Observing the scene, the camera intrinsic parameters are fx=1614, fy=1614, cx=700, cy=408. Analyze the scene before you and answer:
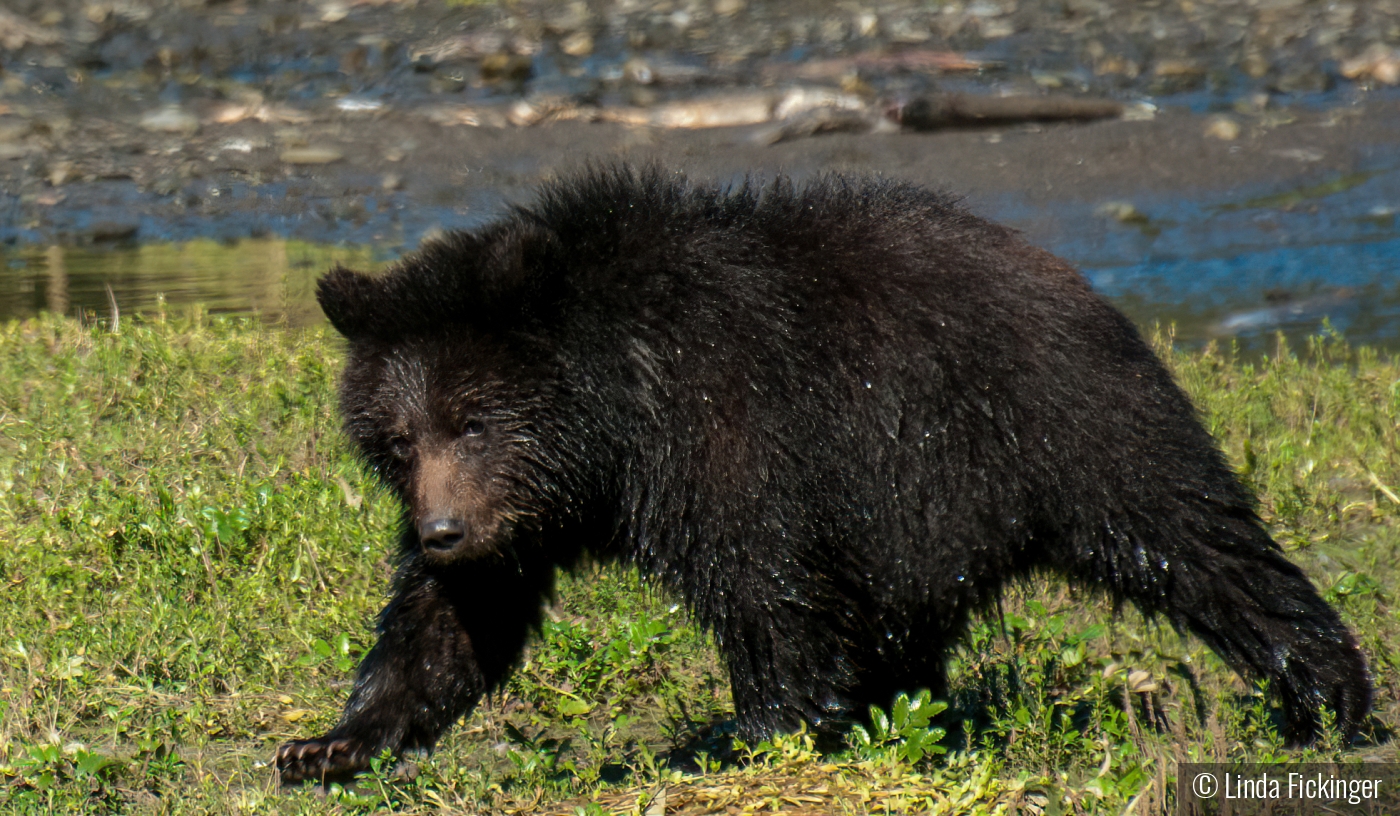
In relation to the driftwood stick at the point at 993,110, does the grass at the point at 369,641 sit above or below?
below

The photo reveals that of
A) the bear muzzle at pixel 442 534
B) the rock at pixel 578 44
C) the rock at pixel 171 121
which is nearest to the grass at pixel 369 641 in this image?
the bear muzzle at pixel 442 534

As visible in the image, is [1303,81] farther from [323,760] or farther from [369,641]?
[323,760]

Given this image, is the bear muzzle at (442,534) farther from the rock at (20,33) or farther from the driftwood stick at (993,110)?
the rock at (20,33)

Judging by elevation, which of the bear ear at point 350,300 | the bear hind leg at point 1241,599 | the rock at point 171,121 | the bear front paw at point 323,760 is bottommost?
the bear front paw at point 323,760

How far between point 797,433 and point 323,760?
1.90 meters

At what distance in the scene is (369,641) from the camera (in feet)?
20.5

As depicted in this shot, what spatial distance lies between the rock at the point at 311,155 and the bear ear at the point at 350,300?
9761mm

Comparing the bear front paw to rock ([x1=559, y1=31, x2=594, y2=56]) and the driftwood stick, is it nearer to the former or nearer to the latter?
the driftwood stick

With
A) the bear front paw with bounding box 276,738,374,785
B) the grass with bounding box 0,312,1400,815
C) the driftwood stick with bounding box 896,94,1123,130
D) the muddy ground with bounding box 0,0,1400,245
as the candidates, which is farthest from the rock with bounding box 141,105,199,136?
the bear front paw with bounding box 276,738,374,785

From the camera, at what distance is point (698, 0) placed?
692 inches

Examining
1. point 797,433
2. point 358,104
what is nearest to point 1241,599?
point 797,433

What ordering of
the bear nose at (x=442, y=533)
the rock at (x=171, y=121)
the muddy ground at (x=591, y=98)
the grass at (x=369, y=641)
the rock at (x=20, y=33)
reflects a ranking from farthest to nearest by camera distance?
the rock at (x=20, y=33), the rock at (x=171, y=121), the muddy ground at (x=591, y=98), the bear nose at (x=442, y=533), the grass at (x=369, y=641)

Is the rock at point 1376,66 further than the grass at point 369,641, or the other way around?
the rock at point 1376,66

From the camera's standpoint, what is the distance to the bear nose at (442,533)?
5008 mm
